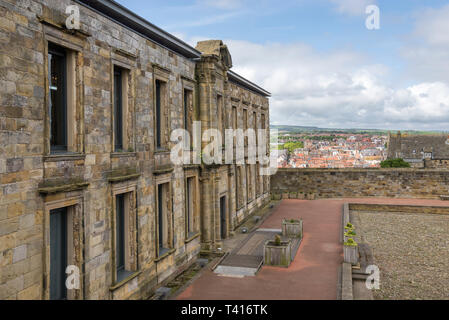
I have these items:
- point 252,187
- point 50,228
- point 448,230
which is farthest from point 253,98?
point 50,228

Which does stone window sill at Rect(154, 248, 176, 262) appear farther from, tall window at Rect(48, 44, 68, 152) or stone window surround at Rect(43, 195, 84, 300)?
tall window at Rect(48, 44, 68, 152)

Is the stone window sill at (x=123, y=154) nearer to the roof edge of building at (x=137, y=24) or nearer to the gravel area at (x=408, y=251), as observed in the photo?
the roof edge of building at (x=137, y=24)

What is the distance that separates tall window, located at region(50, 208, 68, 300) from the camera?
27.0 feet

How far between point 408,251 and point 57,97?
16307mm

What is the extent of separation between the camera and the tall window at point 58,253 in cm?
824

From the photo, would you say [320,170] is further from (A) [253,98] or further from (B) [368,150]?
(B) [368,150]

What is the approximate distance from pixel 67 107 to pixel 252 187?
18.4 m

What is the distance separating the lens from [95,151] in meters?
9.34

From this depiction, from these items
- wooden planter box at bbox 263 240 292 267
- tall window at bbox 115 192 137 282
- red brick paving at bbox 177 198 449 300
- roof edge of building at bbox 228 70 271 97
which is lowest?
red brick paving at bbox 177 198 449 300

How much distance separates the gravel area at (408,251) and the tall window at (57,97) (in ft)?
35.6

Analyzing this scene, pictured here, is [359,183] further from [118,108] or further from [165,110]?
[118,108]

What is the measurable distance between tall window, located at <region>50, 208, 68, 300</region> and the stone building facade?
2 cm

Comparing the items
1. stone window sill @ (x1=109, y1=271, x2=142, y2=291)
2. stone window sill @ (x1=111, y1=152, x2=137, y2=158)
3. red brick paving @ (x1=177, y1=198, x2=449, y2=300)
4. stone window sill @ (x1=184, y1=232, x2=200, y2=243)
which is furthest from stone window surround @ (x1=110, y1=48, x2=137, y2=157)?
stone window sill @ (x1=184, y1=232, x2=200, y2=243)

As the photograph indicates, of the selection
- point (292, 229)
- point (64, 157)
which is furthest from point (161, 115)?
point (292, 229)
